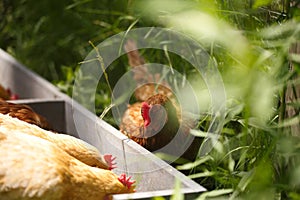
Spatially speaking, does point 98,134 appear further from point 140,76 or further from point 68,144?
point 140,76

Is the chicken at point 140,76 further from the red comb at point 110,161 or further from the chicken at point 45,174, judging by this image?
the chicken at point 45,174

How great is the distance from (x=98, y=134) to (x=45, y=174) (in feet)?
2.04

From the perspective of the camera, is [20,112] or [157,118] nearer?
[20,112]

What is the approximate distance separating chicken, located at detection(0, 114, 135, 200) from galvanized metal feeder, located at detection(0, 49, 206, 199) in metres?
0.09

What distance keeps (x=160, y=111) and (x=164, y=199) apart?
0.83 metres

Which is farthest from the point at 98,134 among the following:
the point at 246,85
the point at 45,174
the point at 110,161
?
the point at 246,85

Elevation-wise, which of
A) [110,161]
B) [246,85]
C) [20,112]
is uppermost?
[246,85]

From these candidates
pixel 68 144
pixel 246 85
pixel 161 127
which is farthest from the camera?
pixel 161 127

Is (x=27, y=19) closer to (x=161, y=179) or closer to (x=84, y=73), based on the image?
(x=84, y=73)

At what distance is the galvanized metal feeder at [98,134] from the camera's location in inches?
70.4

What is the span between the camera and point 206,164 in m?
2.13

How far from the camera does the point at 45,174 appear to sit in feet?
5.35

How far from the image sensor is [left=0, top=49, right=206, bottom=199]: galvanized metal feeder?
179 cm

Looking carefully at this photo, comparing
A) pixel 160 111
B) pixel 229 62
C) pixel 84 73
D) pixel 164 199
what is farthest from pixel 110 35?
pixel 164 199
